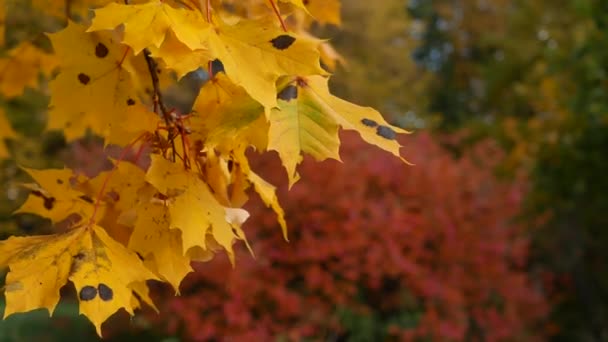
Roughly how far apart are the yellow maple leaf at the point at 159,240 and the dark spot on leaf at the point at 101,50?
348mm

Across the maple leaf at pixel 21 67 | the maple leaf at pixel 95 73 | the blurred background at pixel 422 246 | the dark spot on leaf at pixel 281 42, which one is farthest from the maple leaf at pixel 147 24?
the blurred background at pixel 422 246

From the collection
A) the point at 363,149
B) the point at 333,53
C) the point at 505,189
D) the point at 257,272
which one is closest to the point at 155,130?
the point at 333,53

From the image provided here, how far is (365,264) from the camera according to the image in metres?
4.89

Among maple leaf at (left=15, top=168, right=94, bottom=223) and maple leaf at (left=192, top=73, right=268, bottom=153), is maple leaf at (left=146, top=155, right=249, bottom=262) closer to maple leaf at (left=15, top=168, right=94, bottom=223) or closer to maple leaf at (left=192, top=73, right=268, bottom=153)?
maple leaf at (left=192, top=73, right=268, bottom=153)

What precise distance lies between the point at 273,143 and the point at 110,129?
449 millimetres

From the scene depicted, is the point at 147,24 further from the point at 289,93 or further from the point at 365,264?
the point at 365,264

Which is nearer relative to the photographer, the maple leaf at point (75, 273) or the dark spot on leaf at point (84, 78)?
the maple leaf at point (75, 273)

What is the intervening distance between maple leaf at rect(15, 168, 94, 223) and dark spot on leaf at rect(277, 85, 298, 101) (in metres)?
0.47

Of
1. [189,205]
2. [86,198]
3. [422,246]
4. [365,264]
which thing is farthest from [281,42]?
[422,246]

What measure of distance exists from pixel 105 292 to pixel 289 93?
1.27ft

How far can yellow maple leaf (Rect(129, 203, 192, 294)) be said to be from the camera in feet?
3.66

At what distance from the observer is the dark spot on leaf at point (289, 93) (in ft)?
3.41

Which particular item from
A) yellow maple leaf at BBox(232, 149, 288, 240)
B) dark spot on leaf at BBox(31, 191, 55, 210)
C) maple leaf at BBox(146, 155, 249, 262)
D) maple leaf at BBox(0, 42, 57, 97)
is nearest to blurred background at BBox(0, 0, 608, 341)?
maple leaf at BBox(0, 42, 57, 97)

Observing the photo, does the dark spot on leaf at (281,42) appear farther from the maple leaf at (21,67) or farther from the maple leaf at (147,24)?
the maple leaf at (21,67)
